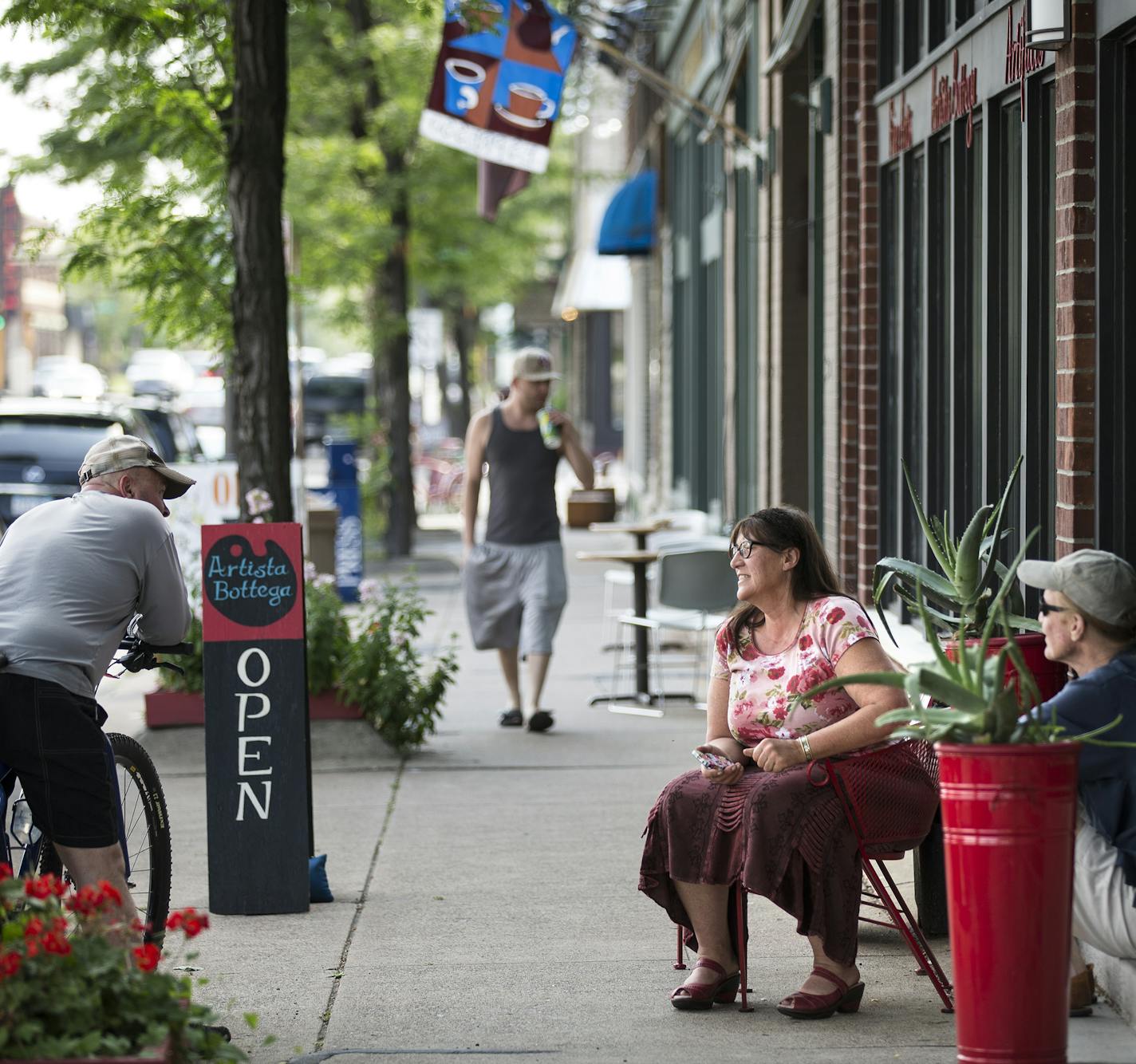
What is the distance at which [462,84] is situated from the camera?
39.9ft

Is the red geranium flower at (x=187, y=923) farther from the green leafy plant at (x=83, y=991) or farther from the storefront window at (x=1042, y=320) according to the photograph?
the storefront window at (x=1042, y=320)

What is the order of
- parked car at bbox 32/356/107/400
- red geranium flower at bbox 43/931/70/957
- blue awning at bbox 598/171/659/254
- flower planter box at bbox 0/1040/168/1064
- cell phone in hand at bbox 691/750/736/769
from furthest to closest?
parked car at bbox 32/356/107/400, blue awning at bbox 598/171/659/254, cell phone in hand at bbox 691/750/736/769, red geranium flower at bbox 43/931/70/957, flower planter box at bbox 0/1040/168/1064

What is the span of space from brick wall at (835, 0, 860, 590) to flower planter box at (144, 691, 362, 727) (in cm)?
275

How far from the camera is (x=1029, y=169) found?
6094 millimetres

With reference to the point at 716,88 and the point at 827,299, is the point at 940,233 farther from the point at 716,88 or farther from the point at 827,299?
the point at 716,88

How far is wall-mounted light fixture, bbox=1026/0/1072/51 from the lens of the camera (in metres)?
5.48

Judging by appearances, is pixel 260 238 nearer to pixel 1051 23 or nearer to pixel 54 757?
pixel 1051 23

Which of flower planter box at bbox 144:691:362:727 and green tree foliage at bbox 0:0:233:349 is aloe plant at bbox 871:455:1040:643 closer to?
flower planter box at bbox 144:691:362:727

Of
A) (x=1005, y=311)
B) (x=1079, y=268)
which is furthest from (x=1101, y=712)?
Answer: (x=1005, y=311)

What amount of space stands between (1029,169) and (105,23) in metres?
4.58

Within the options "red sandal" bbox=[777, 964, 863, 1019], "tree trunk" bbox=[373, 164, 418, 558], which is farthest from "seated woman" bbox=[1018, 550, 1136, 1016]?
"tree trunk" bbox=[373, 164, 418, 558]

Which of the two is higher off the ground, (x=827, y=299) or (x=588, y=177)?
(x=588, y=177)

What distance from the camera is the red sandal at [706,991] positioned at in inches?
195

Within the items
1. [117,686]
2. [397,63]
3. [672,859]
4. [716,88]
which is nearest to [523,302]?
[397,63]
